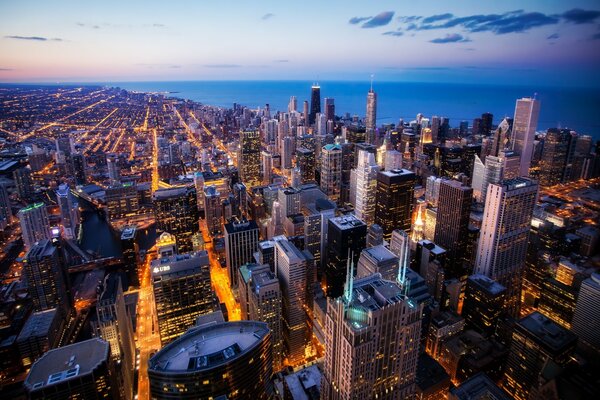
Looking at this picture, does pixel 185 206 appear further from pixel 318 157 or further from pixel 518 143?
pixel 518 143

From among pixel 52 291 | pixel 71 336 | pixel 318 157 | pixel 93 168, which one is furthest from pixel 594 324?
pixel 93 168

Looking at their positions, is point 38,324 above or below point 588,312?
below

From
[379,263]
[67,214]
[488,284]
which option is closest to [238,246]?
[379,263]

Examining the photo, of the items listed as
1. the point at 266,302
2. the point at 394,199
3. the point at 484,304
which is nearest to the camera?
the point at 266,302

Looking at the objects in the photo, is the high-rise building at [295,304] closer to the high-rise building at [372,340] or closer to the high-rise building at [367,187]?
the high-rise building at [372,340]

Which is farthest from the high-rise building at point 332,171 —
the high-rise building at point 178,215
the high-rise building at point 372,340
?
the high-rise building at point 372,340

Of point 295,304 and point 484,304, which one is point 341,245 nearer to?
A: point 295,304
